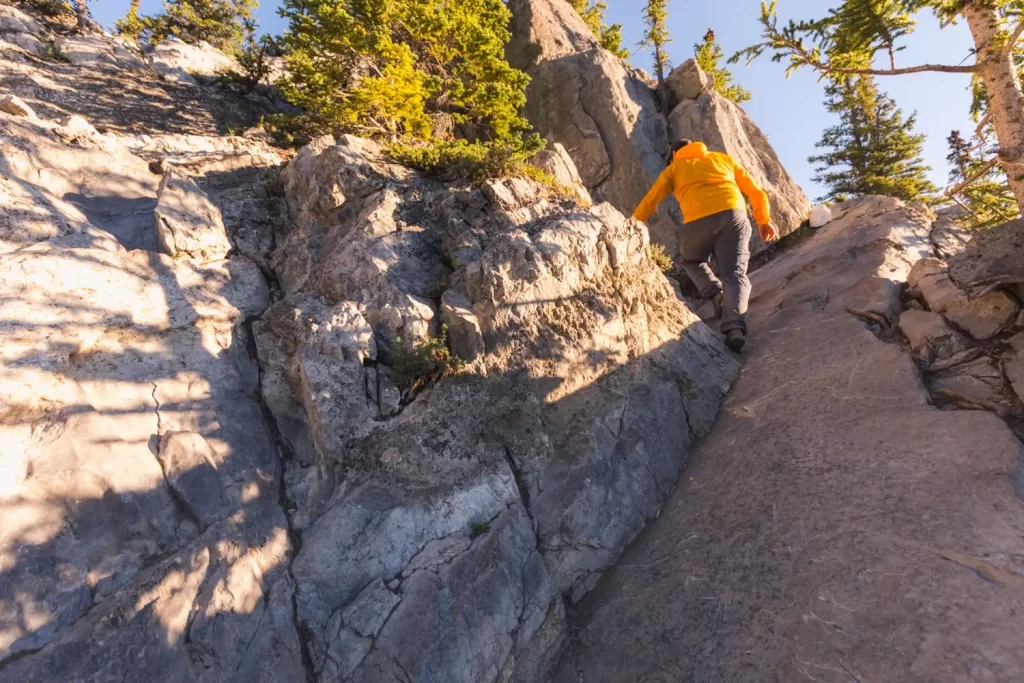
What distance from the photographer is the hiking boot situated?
7102mm

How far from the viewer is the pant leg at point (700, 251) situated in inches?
293

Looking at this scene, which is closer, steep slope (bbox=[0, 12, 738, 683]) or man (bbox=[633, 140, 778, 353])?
steep slope (bbox=[0, 12, 738, 683])

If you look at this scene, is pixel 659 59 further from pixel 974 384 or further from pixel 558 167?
pixel 974 384

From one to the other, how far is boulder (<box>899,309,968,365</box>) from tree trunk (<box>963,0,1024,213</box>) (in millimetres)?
2238

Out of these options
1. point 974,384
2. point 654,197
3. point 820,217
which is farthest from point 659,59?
point 974,384

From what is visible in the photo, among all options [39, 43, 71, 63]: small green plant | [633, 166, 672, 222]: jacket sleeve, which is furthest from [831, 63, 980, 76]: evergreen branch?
[39, 43, 71, 63]: small green plant

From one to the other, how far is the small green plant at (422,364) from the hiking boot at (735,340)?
4503 millimetres

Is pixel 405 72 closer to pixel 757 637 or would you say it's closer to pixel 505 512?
pixel 505 512

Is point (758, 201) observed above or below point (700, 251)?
above

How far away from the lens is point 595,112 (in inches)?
607

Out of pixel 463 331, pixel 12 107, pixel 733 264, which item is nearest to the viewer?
pixel 463 331

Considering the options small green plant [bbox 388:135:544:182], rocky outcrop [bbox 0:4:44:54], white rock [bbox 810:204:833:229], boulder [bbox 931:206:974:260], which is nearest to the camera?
small green plant [bbox 388:135:544:182]

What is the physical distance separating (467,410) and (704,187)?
5.47 meters

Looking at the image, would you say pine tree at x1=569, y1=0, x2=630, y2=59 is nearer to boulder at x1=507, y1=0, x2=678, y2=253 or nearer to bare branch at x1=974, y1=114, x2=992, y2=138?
boulder at x1=507, y1=0, x2=678, y2=253
